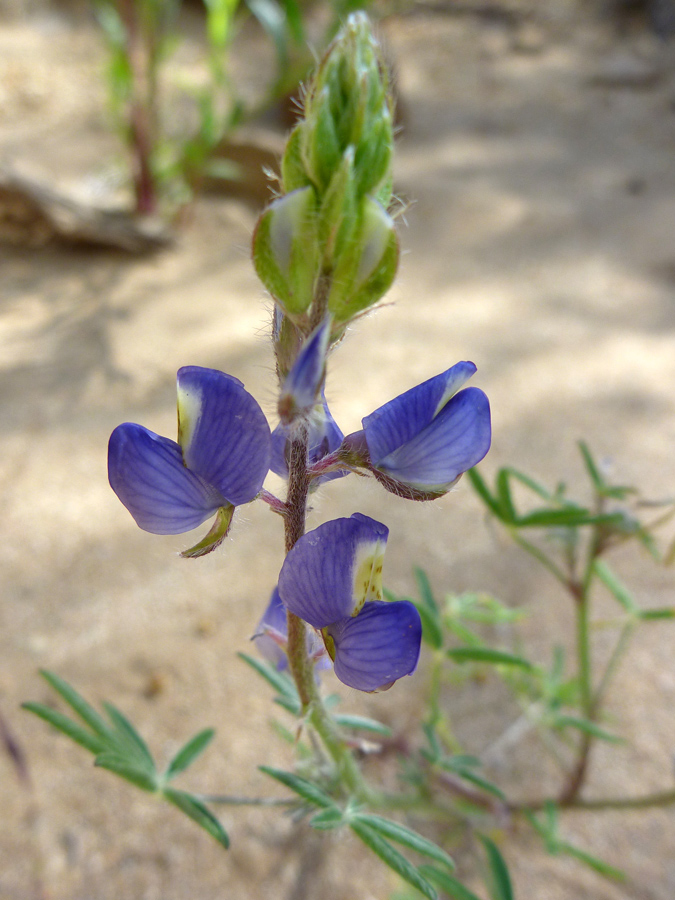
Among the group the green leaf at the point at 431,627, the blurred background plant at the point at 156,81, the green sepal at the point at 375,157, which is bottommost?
the green leaf at the point at 431,627

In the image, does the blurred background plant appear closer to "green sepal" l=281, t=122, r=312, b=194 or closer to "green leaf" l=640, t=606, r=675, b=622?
"green leaf" l=640, t=606, r=675, b=622

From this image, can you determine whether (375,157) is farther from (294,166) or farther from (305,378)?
(305,378)

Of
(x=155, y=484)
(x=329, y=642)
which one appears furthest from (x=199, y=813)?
(x=155, y=484)

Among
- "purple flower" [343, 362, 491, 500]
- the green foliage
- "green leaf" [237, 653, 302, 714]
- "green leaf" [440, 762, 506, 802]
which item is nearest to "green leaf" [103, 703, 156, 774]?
the green foliage

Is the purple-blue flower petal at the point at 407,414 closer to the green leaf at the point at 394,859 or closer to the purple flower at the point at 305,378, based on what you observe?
the purple flower at the point at 305,378

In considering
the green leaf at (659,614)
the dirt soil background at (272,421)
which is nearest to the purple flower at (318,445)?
the dirt soil background at (272,421)
